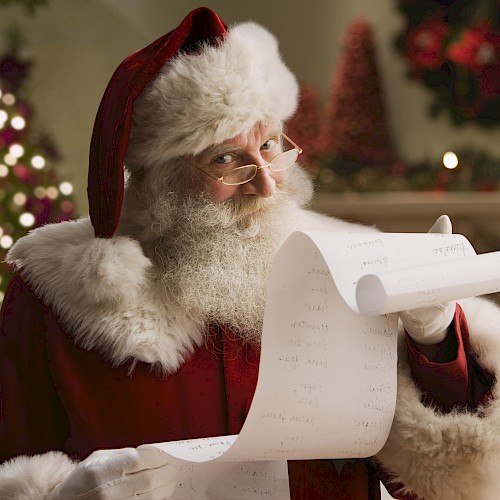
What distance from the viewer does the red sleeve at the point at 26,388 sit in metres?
1.58

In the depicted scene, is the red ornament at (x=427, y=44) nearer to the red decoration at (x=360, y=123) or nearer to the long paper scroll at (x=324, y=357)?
the red decoration at (x=360, y=123)

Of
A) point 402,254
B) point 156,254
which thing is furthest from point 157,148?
point 402,254

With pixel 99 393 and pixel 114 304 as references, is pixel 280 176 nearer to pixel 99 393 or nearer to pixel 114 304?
pixel 114 304

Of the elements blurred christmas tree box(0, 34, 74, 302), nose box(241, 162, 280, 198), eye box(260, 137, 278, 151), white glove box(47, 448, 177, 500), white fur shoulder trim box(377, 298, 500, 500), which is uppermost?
eye box(260, 137, 278, 151)

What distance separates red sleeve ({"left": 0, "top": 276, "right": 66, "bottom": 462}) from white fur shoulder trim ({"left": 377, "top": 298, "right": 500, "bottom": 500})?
Answer: 637 mm

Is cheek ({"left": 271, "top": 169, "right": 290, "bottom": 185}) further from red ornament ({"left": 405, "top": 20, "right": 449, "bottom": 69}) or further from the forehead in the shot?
red ornament ({"left": 405, "top": 20, "right": 449, "bottom": 69})

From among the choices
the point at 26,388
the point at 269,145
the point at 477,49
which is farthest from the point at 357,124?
the point at 26,388

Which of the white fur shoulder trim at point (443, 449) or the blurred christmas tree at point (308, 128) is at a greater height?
the white fur shoulder trim at point (443, 449)

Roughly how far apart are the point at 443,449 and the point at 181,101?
29.0 inches

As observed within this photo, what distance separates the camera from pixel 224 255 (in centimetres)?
159

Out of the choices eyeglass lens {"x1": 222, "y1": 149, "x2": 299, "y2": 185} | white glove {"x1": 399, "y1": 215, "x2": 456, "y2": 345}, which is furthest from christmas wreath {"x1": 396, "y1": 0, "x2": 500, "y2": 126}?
white glove {"x1": 399, "y1": 215, "x2": 456, "y2": 345}

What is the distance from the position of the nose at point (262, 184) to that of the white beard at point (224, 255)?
1cm

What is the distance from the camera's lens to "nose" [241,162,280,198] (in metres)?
1.55

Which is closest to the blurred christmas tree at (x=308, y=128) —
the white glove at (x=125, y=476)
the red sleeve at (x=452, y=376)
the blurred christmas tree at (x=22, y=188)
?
the blurred christmas tree at (x=22, y=188)
